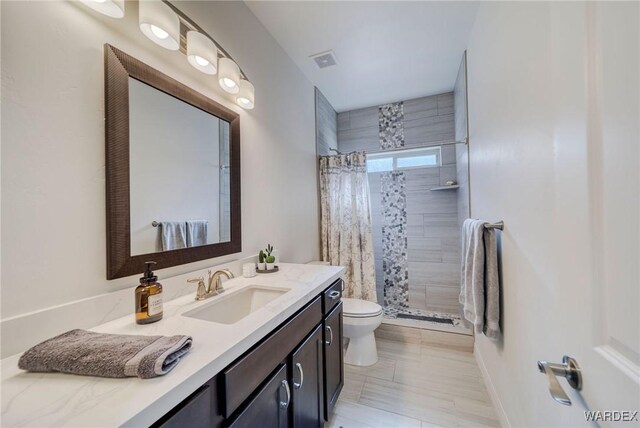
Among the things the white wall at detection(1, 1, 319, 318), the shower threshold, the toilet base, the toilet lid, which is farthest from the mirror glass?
the shower threshold

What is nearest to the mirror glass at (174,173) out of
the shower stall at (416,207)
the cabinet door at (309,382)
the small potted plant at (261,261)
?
the small potted plant at (261,261)

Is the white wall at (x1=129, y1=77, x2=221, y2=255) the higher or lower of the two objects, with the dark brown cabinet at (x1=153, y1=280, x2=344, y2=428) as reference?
higher

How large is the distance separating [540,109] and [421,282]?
2.31 m

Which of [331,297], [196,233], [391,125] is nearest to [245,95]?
[196,233]

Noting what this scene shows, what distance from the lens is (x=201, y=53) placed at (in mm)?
1156

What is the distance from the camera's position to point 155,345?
0.59 m

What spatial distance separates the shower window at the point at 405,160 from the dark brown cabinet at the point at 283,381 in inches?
76.4

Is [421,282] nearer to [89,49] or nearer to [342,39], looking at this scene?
[342,39]

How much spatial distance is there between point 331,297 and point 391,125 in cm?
243

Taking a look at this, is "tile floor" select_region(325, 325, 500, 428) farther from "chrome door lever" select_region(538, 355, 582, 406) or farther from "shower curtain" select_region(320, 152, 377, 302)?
"chrome door lever" select_region(538, 355, 582, 406)

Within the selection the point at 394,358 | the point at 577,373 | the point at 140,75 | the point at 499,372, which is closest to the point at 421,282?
the point at 394,358

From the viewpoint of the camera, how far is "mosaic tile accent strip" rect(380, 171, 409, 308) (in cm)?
293

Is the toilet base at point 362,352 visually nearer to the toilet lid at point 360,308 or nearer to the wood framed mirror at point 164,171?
the toilet lid at point 360,308

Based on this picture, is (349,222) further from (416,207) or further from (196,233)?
(196,233)
